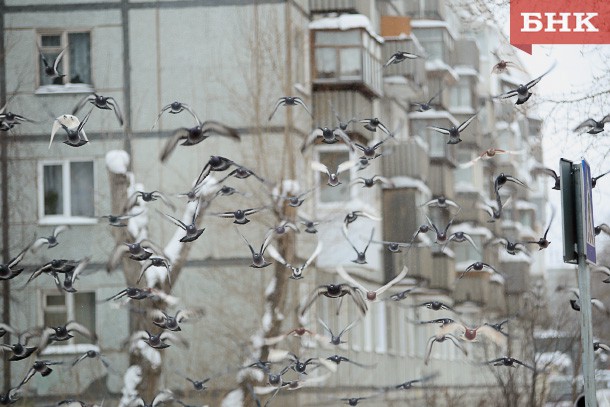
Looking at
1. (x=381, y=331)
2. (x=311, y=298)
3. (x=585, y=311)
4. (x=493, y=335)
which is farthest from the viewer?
(x=381, y=331)

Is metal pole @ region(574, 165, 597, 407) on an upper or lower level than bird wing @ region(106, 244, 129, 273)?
lower

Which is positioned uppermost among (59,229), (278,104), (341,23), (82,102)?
(341,23)

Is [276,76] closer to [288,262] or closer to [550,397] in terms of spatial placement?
[288,262]

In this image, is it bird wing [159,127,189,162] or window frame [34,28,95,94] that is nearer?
bird wing [159,127,189,162]

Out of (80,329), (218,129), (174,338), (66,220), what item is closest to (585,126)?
(218,129)

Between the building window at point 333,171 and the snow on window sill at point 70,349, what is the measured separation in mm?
3250

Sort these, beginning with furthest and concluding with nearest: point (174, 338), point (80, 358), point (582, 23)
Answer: point (174, 338) < point (80, 358) < point (582, 23)

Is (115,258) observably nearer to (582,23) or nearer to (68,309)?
(68,309)

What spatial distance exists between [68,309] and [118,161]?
69.0 inches

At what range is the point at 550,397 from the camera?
18.5 m

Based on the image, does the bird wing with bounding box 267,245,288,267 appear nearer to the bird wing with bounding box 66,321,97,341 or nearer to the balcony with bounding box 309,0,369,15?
the bird wing with bounding box 66,321,97,341

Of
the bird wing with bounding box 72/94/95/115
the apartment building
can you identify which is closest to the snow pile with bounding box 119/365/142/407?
the apartment building

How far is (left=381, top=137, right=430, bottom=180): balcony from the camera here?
20672 millimetres

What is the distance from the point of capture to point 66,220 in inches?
730
